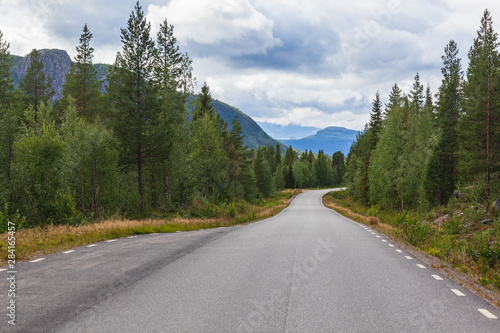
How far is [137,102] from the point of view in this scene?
26734 mm

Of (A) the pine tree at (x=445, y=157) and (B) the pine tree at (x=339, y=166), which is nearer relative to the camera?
(A) the pine tree at (x=445, y=157)

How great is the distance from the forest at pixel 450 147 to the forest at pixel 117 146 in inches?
811

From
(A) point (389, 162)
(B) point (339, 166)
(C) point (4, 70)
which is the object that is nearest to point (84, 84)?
(C) point (4, 70)

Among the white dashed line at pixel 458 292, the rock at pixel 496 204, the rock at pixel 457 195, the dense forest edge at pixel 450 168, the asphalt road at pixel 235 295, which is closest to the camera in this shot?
the asphalt road at pixel 235 295

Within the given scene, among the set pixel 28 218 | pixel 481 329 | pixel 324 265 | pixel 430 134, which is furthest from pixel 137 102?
pixel 430 134

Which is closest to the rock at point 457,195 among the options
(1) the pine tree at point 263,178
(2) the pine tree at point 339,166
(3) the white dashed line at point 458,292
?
(3) the white dashed line at point 458,292

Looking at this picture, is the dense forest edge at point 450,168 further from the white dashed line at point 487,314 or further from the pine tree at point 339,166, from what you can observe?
the pine tree at point 339,166

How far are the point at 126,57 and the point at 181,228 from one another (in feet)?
58.5

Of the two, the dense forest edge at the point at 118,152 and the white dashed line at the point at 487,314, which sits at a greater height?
the dense forest edge at the point at 118,152

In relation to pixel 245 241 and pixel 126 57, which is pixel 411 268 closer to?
pixel 245 241

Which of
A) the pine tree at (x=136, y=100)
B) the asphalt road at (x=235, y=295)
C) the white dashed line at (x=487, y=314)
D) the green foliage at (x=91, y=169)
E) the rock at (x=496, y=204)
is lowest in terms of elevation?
the rock at (x=496, y=204)

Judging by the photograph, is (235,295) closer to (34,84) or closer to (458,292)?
(458,292)

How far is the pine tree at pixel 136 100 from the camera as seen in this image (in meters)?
26.0

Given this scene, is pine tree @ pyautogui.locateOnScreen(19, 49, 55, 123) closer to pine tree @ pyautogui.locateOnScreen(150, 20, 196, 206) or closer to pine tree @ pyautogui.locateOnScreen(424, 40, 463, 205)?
pine tree @ pyautogui.locateOnScreen(150, 20, 196, 206)
